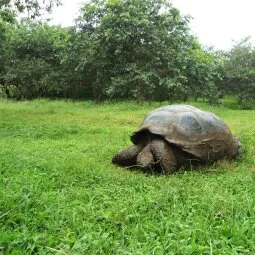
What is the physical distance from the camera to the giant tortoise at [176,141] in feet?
16.8

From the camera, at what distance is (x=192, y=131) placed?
5223 mm

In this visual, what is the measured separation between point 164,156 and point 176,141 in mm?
269

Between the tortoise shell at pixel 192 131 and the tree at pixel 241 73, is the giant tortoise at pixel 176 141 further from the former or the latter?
the tree at pixel 241 73

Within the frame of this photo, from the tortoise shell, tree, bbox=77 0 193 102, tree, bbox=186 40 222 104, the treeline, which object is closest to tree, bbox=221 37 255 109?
the treeline

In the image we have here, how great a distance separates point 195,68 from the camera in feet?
59.6

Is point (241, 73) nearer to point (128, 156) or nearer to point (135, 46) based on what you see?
point (135, 46)

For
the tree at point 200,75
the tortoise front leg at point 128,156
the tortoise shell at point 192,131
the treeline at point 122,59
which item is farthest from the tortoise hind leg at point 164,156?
the tree at point 200,75

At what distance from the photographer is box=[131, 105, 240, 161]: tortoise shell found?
5.18 metres

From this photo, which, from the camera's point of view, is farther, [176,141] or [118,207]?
[176,141]

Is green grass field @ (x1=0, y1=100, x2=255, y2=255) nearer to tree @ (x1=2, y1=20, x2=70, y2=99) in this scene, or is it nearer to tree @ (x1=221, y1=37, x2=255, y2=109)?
tree @ (x1=2, y1=20, x2=70, y2=99)

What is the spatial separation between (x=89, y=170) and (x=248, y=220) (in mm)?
2244

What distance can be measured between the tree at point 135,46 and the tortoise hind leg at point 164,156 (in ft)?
34.6

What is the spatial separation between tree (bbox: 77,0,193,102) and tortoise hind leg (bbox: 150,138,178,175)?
10.5 m

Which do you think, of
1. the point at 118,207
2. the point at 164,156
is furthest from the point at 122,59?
the point at 118,207
